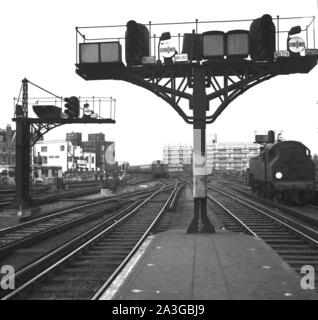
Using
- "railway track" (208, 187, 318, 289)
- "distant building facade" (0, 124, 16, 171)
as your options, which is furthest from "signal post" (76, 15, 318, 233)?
"distant building facade" (0, 124, 16, 171)

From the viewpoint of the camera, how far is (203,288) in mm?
6066

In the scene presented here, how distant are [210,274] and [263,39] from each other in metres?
6.48

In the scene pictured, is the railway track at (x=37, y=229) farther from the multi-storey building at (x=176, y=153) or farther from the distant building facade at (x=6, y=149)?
the multi-storey building at (x=176, y=153)

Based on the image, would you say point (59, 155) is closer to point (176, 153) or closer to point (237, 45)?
point (176, 153)

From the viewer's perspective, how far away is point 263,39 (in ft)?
35.6

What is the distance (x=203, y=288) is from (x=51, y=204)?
65.3 ft

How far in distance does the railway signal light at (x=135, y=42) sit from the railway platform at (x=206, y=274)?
4734mm

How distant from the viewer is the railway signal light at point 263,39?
34.9ft

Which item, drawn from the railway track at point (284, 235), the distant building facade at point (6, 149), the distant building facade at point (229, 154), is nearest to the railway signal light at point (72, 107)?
the railway track at point (284, 235)

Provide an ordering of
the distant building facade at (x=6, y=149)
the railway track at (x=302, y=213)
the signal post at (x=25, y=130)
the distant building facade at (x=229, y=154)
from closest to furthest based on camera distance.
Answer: the railway track at (x=302, y=213) → the signal post at (x=25, y=130) → the distant building facade at (x=6, y=149) → the distant building facade at (x=229, y=154)

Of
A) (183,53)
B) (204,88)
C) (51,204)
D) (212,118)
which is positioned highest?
(183,53)

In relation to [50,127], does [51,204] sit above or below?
below
